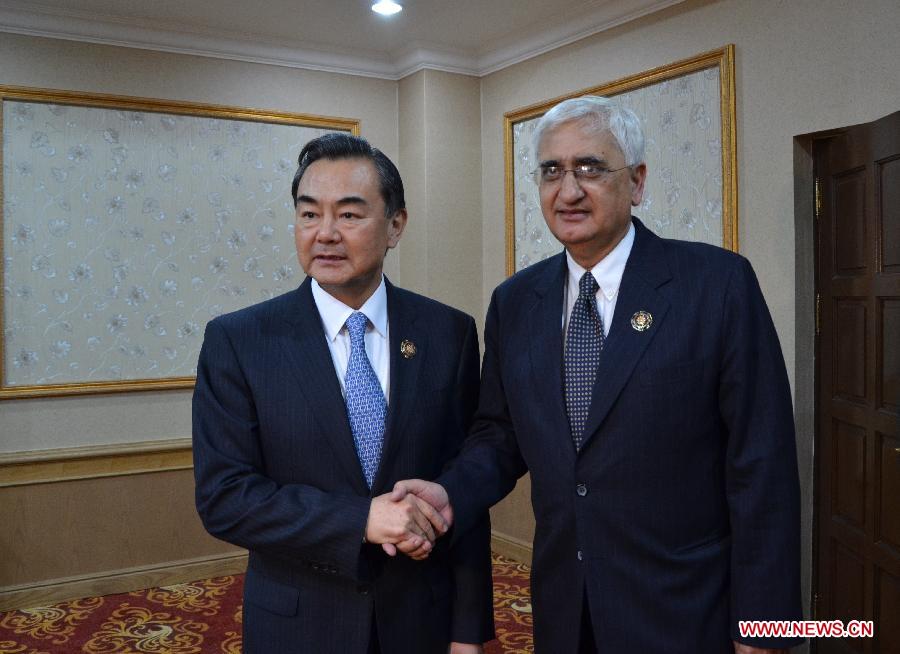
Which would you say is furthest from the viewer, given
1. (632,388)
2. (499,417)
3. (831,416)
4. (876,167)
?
(831,416)

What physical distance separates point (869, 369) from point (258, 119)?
3.54 metres

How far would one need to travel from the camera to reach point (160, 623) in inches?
165

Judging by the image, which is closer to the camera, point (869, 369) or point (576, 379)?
point (576, 379)

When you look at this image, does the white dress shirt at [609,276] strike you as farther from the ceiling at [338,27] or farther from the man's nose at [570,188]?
the ceiling at [338,27]

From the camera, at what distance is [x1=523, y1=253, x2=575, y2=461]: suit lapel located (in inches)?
69.1

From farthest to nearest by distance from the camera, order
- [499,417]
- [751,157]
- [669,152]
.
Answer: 1. [669,152]
2. [751,157]
3. [499,417]

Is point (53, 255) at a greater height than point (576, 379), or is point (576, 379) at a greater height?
point (53, 255)

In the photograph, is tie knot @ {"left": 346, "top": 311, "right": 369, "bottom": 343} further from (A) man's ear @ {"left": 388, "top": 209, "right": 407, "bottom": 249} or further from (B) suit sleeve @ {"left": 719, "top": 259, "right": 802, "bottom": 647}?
(B) suit sleeve @ {"left": 719, "top": 259, "right": 802, "bottom": 647}

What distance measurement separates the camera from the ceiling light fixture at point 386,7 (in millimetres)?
4341

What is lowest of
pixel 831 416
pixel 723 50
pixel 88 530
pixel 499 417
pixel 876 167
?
pixel 88 530

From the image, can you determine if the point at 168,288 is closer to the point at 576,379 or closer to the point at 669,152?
the point at 669,152

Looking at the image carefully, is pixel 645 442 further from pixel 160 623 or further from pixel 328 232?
pixel 160 623

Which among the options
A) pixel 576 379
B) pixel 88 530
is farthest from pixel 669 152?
pixel 88 530

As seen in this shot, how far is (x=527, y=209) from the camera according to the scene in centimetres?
509
